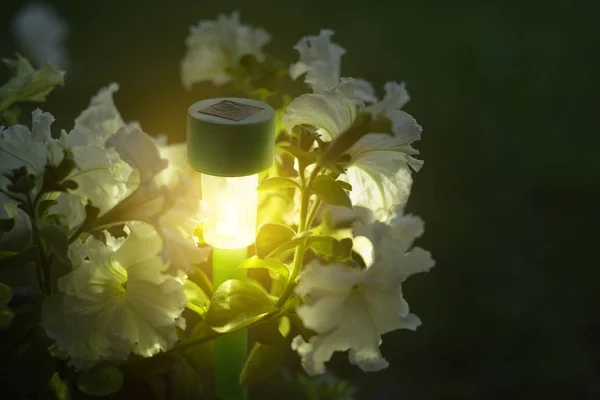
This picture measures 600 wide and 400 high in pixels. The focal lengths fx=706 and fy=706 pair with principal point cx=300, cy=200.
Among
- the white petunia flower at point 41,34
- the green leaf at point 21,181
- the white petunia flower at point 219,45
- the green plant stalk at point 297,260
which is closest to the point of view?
the green leaf at point 21,181

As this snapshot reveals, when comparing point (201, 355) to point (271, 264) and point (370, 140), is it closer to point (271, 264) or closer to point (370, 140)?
point (271, 264)

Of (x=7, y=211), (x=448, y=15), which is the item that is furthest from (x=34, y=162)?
Result: (x=448, y=15)

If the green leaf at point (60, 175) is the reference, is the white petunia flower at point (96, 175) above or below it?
below

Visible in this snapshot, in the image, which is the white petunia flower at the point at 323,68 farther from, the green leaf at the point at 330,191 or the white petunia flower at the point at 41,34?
the white petunia flower at the point at 41,34

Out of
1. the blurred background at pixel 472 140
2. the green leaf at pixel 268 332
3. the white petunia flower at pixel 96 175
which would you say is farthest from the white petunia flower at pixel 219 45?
the blurred background at pixel 472 140

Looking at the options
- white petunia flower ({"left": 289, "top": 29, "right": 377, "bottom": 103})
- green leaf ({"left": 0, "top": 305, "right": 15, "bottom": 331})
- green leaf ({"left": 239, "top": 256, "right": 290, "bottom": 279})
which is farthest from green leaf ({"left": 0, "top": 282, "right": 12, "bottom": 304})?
white petunia flower ({"left": 289, "top": 29, "right": 377, "bottom": 103})

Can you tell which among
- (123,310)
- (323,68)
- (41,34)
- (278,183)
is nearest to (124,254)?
(123,310)

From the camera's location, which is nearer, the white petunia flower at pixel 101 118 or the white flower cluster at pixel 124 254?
the white flower cluster at pixel 124 254

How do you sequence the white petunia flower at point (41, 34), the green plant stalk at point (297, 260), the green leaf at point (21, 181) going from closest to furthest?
the green leaf at point (21, 181) < the green plant stalk at point (297, 260) < the white petunia flower at point (41, 34)
